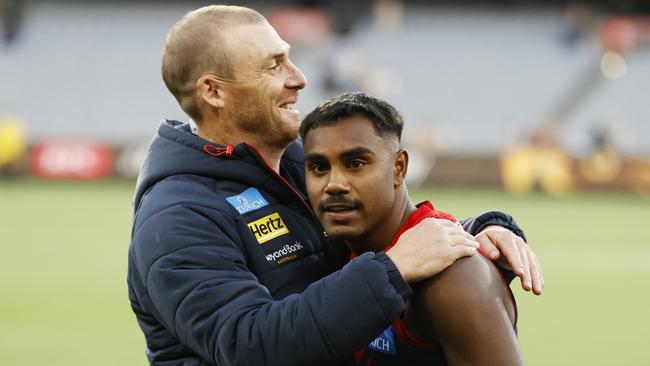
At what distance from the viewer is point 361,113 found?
3.20 metres

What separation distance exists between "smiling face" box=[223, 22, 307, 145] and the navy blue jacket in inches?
7.1

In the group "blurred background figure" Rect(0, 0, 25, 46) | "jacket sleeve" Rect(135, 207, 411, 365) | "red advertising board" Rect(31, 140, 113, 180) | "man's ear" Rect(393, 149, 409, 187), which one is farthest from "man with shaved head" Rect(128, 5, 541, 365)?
"blurred background figure" Rect(0, 0, 25, 46)

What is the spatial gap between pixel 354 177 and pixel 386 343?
1.85 feet

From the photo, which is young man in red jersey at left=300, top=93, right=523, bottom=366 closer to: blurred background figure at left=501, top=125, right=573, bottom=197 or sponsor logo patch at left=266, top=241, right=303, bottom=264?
Result: sponsor logo patch at left=266, top=241, right=303, bottom=264

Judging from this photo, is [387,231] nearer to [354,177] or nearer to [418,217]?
[418,217]

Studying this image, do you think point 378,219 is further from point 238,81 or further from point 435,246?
point 238,81

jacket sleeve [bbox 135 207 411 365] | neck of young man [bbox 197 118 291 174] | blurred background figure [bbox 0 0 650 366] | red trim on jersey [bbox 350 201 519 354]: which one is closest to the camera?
jacket sleeve [bbox 135 207 411 365]

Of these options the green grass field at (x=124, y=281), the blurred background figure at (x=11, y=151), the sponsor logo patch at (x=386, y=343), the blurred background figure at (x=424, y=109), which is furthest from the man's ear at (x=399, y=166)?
the blurred background figure at (x=11, y=151)

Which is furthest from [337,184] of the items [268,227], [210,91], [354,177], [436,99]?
[436,99]

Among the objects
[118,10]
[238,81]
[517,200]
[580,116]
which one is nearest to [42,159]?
[118,10]

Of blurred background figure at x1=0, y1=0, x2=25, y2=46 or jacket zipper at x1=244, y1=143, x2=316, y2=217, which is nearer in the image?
jacket zipper at x1=244, y1=143, x2=316, y2=217

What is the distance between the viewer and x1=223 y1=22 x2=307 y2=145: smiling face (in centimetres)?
366

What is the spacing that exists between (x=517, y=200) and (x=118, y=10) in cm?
1583

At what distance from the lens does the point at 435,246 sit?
3.00 meters
